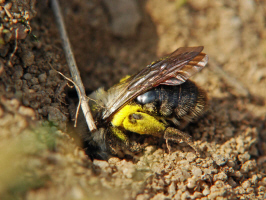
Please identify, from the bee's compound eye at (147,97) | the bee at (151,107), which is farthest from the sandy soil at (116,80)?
the bee's compound eye at (147,97)

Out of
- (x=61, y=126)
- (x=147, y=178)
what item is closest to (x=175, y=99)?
Result: (x=147, y=178)

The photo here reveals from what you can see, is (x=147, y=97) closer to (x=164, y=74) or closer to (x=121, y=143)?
(x=164, y=74)

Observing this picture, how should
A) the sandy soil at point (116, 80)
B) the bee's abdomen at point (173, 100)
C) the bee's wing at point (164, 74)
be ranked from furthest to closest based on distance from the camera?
1. the bee's abdomen at point (173, 100)
2. the bee's wing at point (164, 74)
3. the sandy soil at point (116, 80)

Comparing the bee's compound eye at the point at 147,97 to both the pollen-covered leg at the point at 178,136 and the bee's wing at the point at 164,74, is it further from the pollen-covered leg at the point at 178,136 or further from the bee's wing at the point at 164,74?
the pollen-covered leg at the point at 178,136

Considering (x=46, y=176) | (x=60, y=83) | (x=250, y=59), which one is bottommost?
(x=250, y=59)

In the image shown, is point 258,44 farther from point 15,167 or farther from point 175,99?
point 15,167

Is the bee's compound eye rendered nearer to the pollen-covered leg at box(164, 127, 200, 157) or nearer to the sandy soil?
the pollen-covered leg at box(164, 127, 200, 157)
